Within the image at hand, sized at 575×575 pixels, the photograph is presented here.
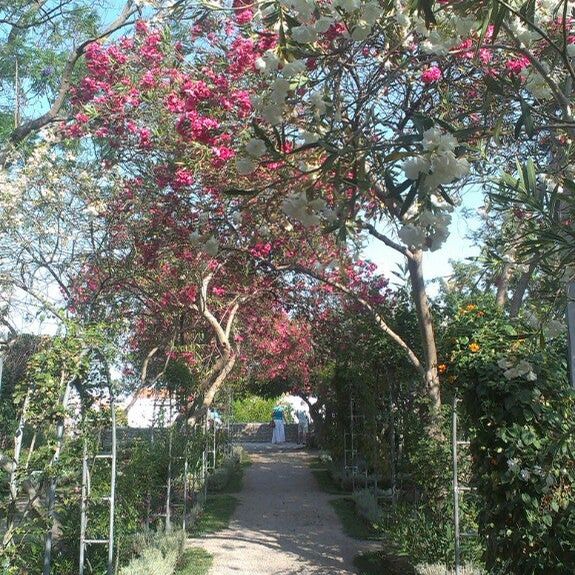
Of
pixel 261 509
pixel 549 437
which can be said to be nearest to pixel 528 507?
pixel 549 437

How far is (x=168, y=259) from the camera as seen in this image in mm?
8742

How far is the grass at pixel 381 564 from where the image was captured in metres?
A: 7.02

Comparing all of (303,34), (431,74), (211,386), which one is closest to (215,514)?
(211,386)

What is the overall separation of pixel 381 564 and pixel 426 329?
8.08 ft

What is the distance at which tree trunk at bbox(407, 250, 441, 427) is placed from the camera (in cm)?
718

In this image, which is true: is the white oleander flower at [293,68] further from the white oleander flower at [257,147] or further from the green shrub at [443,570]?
the green shrub at [443,570]

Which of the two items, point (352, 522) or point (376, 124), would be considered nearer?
point (376, 124)

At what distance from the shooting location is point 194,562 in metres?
7.73

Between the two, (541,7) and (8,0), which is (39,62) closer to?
(8,0)

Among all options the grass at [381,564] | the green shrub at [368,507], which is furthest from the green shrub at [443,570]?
the green shrub at [368,507]

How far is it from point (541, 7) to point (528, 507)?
2.94 meters

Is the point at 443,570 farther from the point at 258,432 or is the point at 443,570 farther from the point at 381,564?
the point at 258,432

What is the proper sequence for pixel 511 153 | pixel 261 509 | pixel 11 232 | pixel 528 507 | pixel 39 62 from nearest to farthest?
1. pixel 528 507
2. pixel 511 153
3. pixel 11 232
4. pixel 39 62
5. pixel 261 509

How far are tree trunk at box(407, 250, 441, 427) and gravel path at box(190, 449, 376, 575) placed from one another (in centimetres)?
189
